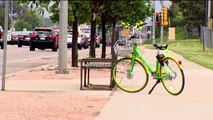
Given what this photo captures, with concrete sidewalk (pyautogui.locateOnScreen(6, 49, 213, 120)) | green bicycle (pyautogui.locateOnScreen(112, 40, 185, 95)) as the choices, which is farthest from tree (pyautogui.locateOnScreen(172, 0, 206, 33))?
green bicycle (pyautogui.locateOnScreen(112, 40, 185, 95))

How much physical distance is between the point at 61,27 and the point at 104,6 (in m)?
6.22

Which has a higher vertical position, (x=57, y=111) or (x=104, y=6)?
(x=104, y=6)

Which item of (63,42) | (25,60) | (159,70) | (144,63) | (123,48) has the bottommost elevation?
(25,60)

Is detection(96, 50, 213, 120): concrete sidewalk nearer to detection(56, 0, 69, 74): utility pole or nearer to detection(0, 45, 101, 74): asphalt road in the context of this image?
detection(56, 0, 69, 74): utility pole

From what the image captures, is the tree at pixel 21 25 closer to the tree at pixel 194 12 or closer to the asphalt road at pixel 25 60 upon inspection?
the tree at pixel 194 12

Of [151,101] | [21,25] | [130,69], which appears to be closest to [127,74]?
[130,69]

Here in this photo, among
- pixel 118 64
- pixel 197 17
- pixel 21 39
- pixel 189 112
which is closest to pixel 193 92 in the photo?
pixel 118 64

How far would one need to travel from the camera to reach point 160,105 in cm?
1032

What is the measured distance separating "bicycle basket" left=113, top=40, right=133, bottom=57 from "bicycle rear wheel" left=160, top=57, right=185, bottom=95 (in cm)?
133

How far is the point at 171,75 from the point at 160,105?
178 cm

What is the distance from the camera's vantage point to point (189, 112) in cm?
949

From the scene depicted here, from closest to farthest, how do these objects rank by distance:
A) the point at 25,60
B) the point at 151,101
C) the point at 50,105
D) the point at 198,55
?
1. the point at 50,105
2. the point at 151,101
3. the point at 25,60
4. the point at 198,55

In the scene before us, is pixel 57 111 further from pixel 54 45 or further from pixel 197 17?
pixel 197 17

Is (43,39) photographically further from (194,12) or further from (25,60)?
(194,12)
